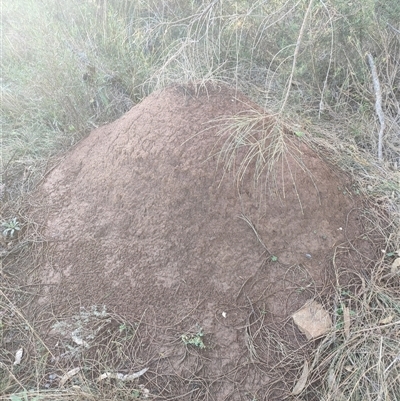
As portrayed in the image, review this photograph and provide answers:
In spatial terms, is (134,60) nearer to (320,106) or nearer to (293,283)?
(320,106)

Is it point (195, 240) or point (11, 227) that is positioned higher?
A: point (11, 227)

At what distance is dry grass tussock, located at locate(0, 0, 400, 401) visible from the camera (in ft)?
5.88

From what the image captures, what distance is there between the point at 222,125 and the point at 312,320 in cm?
117

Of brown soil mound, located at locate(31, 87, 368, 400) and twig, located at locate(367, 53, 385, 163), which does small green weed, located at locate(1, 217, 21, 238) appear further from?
twig, located at locate(367, 53, 385, 163)

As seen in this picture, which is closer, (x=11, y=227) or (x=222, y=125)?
(x=222, y=125)

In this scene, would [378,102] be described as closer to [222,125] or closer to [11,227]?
[222,125]

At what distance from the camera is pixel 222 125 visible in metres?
2.16

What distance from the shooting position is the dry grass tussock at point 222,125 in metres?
1.79

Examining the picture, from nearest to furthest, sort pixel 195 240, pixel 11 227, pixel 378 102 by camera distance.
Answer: pixel 195 240 → pixel 11 227 → pixel 378 102

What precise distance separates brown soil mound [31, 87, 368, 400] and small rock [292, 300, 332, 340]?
0.15 feet

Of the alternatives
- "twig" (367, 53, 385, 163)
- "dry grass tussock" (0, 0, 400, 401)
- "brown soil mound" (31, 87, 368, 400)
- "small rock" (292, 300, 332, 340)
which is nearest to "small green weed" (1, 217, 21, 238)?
"dry grass tussock" (0, 0, 400, 401)

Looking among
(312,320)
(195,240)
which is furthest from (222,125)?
(312,320)

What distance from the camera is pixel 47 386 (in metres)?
1.76

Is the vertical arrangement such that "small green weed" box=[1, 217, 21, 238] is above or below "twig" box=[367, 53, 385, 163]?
above
